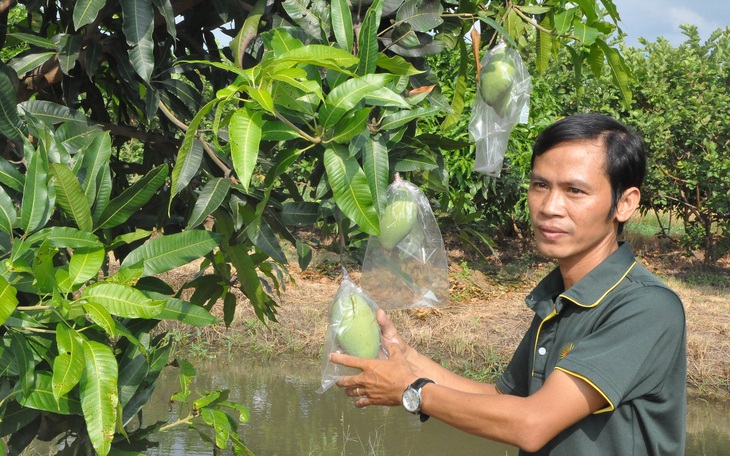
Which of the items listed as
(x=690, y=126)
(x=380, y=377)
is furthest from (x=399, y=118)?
(x=690, y=126)

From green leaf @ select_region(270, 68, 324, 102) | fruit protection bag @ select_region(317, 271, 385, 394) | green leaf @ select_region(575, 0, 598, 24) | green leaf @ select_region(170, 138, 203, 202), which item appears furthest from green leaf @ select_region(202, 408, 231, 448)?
green leaf @ select_region(575, 0, 598, 24)

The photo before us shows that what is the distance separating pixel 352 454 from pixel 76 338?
3.35 m

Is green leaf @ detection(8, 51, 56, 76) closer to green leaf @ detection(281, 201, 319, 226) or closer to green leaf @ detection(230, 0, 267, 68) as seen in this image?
green leaf @ detection(230, 0, 267, 68)

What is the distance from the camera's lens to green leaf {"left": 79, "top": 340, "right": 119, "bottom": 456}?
1198 mm

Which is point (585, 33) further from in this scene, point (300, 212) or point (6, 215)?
point (6, 215)

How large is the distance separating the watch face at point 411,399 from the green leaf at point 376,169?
0.40 metres

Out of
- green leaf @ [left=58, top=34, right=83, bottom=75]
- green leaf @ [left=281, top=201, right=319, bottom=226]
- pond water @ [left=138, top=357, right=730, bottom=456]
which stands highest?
green leaf @ [left=58, top=34, right=83, bottom=75]

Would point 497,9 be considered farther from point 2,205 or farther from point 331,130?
point 2,205

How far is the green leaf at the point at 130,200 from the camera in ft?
4.74

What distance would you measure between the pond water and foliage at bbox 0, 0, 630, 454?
2.50m

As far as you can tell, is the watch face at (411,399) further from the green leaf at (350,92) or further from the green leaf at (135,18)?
the green leaf at (135,18)

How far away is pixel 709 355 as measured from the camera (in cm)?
545

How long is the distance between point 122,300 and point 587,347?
78cm

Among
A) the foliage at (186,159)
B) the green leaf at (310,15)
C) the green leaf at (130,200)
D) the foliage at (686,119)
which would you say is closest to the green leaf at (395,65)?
the foliage at (186,159)
